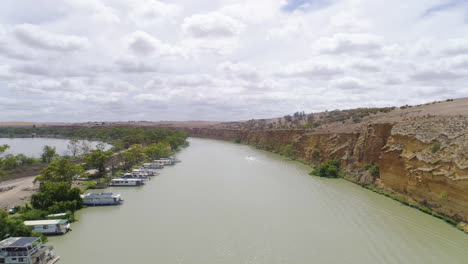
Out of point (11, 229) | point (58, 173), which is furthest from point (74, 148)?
point (11, 229)

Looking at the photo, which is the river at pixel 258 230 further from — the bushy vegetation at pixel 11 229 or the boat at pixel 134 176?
the boat at pixel 134 176

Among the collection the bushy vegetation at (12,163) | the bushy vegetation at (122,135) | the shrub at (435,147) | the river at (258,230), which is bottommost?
the river at (258,230)

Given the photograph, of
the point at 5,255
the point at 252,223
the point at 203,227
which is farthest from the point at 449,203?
the point at 5,255

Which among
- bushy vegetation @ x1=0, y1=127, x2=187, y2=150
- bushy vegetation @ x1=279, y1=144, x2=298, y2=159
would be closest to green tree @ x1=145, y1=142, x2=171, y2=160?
bushy vegetation @ x1=0, y1=127, x2=187, y2=150

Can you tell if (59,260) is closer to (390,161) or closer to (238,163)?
(390,161)

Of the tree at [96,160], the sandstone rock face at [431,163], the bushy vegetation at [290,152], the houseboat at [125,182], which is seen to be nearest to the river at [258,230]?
the sandstone rock face at [431,163]

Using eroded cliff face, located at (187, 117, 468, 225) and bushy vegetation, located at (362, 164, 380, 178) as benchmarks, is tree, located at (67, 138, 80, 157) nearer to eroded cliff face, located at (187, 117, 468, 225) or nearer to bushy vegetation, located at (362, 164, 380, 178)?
eroded cliff face, located at (187, 117, 468, 225)

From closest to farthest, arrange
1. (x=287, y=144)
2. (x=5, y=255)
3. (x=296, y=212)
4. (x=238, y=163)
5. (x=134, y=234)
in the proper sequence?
(x=5, y=255)
(x=134, y=234)
(x=296, y=212)
(x=238, y=163)
(x=287, y=144)
